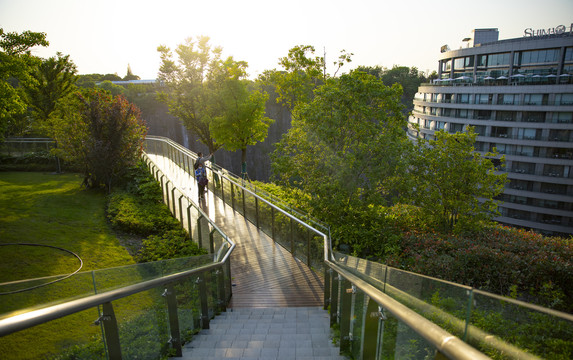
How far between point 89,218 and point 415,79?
85146 mm

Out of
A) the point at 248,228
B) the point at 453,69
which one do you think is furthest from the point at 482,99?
the point at 248,228

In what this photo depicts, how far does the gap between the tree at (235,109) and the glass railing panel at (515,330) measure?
20.4m

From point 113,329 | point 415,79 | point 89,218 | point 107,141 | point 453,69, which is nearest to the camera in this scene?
point 113,329

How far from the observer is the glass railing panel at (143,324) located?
3.40 meters

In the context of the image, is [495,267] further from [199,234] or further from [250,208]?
[199,234]

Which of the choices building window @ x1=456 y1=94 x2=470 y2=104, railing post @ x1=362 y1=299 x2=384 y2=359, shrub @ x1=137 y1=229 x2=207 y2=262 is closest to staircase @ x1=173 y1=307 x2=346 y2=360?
railing post @ x1=362 y1=299 x2=384 y2=359

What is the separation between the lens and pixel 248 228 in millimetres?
13086

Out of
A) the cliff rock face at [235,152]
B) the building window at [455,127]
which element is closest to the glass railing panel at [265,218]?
the building window at [455,127]

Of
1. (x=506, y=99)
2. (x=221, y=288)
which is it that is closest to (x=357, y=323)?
(x=221, y=288)

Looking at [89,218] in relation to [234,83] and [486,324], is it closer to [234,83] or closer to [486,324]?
[234,83]

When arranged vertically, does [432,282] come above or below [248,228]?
above

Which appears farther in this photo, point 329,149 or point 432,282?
point 329,149

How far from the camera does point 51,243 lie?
447 inches

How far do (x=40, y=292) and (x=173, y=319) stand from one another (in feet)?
5.90
